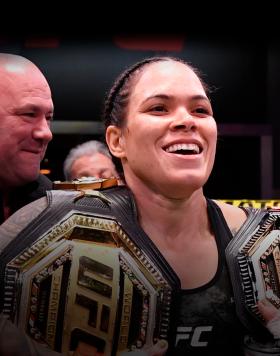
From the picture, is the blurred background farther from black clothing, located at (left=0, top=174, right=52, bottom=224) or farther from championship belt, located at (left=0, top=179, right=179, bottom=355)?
championship belt, located at (left=0, top=179, right=179, bottom=355)

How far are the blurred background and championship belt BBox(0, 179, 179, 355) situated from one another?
44 centimetres

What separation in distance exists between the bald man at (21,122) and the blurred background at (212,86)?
253 millimetres

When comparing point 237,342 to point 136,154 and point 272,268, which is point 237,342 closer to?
point 272,268

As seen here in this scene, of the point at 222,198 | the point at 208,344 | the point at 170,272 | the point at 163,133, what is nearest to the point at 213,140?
the point at 163,133

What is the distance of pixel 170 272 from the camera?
91 centimetres

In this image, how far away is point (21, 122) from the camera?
0.95 meters

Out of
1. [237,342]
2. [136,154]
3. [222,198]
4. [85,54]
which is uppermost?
[85,54]

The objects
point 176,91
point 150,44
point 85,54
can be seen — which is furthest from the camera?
point 150,44

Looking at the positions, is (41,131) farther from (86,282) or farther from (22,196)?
(86,282)

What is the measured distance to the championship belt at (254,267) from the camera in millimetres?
932

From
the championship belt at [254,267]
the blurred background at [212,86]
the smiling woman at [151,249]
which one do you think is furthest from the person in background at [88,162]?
the championship belt at [254,267]

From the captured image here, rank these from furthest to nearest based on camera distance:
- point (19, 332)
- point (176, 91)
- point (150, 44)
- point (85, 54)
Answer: point (150, 44) < point (85, 54) < point (176, 91) < point (19, 332)

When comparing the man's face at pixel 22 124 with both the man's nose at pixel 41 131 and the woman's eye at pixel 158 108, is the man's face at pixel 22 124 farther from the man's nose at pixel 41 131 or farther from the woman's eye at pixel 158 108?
the woman's eye at pixel 158 108

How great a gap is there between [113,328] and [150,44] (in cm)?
98
